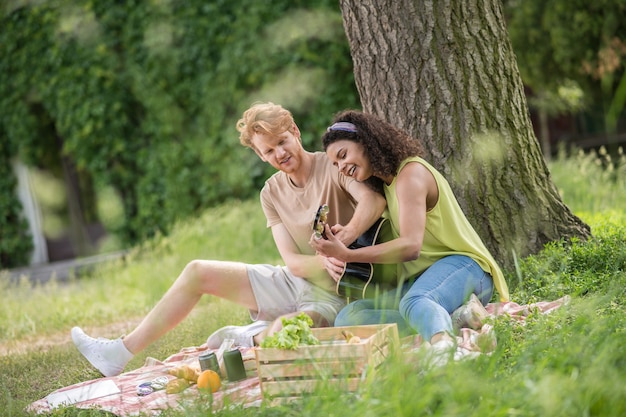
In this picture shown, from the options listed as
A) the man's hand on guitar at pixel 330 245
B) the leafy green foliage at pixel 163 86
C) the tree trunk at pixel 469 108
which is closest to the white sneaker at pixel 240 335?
the man's hand on guitar at pixel 330 245

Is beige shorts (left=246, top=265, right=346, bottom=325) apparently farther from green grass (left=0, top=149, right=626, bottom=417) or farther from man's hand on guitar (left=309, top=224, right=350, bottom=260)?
green grass (left=0, top=149, right=626, bottom=417)

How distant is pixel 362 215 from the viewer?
3.64 m

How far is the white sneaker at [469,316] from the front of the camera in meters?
3.39

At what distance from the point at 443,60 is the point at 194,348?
2.18 metres

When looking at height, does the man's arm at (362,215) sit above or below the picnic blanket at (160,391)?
above

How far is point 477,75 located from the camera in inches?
177

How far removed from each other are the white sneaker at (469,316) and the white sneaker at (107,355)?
1.67m

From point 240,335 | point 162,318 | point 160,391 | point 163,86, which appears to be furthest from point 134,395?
point 163,86

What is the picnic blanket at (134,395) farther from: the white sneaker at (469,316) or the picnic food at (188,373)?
the white sneaker at (469,316)

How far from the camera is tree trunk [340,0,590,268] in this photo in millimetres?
4461

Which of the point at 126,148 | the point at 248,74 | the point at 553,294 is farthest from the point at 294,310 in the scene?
the point at 126,148

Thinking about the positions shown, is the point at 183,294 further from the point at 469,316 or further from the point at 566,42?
the point at 566,42

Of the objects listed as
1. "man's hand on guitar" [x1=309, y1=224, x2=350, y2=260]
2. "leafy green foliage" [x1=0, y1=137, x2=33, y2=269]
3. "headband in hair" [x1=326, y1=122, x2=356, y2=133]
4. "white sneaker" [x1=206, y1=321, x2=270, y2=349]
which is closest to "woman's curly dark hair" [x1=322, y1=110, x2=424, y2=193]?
"headband in hair" [x1=326, y1=122, x2=356, y2=133]

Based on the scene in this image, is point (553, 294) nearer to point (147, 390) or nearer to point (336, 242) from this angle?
point (336, 242)
